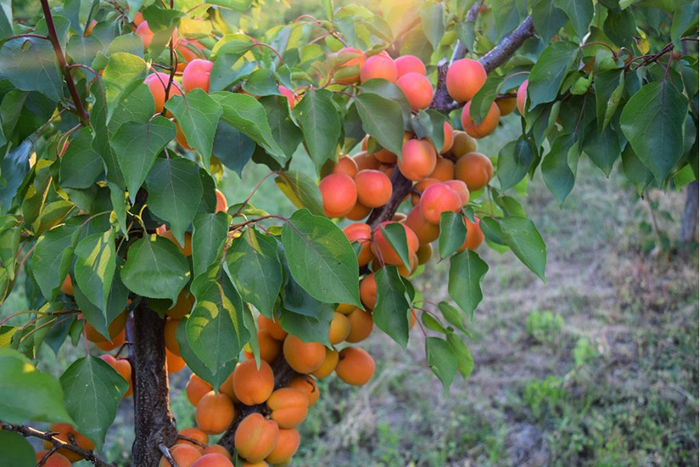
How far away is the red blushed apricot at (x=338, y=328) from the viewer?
92 cm

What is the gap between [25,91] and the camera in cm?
71

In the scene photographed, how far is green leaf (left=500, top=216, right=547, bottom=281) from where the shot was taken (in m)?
0.84

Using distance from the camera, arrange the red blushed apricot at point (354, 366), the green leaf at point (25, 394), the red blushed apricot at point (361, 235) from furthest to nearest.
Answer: the red blushed apricot at point (354, 366)
the red blushed apricot at point (361, 235)
the green leaf at point (25, 394)

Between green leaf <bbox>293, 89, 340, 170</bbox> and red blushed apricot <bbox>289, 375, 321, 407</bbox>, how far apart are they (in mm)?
351

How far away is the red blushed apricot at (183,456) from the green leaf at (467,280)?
38cm

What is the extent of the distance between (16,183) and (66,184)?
0.13 meters

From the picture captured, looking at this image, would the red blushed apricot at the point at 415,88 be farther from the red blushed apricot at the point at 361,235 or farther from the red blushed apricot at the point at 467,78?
the red blushed apricot at the point at 361,235

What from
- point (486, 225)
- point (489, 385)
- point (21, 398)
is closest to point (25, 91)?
point (21, 398)

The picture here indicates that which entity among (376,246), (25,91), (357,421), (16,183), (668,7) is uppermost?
(668,7)

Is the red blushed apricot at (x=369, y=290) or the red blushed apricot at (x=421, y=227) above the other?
the red blushed apricot at (x=421, y=227)

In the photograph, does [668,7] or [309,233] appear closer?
[309,233]

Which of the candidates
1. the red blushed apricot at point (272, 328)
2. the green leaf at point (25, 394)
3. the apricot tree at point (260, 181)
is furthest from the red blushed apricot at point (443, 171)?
the green leaf at point (25, 394)

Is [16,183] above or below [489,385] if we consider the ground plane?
above

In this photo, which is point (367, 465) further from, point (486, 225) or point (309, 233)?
point (309, 233)
